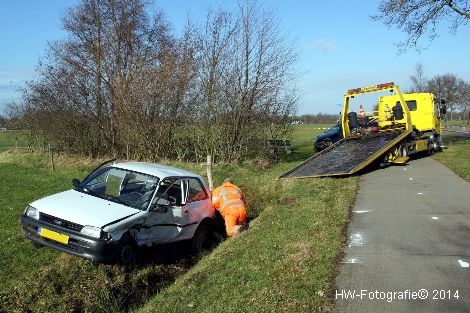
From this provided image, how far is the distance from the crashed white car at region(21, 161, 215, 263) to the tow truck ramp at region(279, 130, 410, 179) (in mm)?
5613

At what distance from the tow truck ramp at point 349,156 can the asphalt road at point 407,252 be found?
2.03 meters

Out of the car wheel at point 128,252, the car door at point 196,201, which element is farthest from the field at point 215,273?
the car door at point 196,201

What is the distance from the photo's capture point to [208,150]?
1877cm

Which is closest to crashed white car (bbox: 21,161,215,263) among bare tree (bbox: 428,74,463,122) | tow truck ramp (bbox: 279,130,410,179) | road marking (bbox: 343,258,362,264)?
road marking (bbox: 343,258,362,264)

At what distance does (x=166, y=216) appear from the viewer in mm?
7824

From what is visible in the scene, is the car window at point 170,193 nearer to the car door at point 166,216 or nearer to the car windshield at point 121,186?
the car door at point 166,216

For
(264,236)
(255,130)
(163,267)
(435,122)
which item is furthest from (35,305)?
(435,122)

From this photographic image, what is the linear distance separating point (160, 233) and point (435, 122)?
16.9 meters

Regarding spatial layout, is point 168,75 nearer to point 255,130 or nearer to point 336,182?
point 255,130

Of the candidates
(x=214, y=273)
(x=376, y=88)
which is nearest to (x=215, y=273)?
(x=214, y=273)

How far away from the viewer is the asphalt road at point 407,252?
470 cm

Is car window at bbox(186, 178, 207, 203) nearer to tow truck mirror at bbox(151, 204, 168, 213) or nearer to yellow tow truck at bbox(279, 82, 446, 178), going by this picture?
tow truck mirror at bbox(151, 204, 168, 213)

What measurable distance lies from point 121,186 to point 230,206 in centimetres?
232

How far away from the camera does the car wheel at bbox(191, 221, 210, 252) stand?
8586 mm
